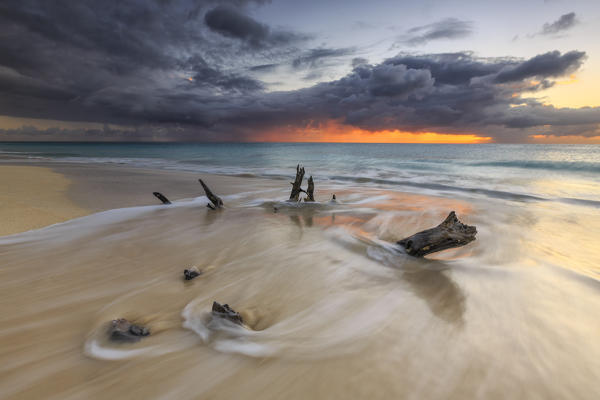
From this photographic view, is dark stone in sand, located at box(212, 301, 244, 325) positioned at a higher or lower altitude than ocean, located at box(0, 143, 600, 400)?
higher

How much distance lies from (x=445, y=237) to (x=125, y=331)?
4.31 metres

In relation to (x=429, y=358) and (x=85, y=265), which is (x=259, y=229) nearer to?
(x=85, y=265)

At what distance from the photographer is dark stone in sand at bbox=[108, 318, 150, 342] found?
2275mm

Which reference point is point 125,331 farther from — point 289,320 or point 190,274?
point 289,320

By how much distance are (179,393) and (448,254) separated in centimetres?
462

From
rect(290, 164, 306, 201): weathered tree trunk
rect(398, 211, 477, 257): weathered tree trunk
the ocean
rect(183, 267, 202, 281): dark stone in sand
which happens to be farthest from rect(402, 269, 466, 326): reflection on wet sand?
rect(290, 164, 306, 201): weathered tree trunk

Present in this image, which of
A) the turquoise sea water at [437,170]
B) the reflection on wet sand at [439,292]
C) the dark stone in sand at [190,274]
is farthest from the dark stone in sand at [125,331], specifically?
the turquoise sea water at [437,170]

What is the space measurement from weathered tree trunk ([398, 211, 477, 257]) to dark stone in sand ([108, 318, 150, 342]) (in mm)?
3999

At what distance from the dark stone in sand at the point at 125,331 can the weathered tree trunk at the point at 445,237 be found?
4.00m

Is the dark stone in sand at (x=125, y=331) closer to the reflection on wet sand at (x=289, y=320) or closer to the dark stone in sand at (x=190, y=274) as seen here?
the reflection on wet sand at (x=289, y=320)

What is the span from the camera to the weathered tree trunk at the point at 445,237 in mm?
3990

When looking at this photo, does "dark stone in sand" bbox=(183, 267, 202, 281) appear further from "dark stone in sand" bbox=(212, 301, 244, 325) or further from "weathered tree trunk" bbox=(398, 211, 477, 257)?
"weathered tree trunk" bbox=(398, 211, 477, 257)

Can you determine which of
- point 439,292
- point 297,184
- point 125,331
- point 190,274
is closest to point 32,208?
point 190,274

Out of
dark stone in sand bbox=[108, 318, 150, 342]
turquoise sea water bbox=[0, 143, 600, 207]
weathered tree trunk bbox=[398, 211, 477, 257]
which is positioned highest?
weathered tree trunk bbox=[398, 211, 477, 257]
